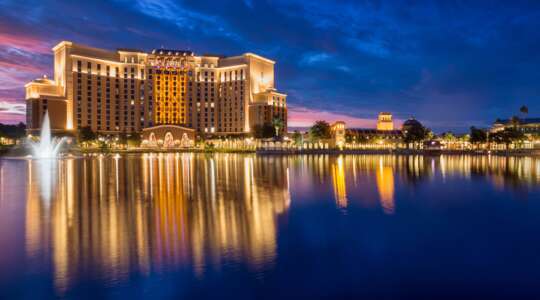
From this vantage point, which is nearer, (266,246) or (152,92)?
(266,246)

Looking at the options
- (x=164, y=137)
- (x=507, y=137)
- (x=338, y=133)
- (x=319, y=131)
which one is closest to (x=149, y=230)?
(x=319, y=131)

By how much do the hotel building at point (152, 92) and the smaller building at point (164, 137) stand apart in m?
7.84

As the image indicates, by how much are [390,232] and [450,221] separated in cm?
449

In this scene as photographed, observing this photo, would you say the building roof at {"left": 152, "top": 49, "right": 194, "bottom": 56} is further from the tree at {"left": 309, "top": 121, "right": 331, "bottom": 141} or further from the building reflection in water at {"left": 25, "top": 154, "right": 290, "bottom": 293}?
the building reflection in water at {"left": 25, "top": 154, "right": 290, "bottom": 293}

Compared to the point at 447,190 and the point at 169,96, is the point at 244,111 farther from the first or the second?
the point at 447,190

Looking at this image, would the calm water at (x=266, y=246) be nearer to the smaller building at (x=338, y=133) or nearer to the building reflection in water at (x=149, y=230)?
the building reflection in water at (x=149, y=230)

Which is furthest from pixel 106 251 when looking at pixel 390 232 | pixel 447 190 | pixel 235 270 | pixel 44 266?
pixel 447 190

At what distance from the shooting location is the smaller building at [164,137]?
149625mm

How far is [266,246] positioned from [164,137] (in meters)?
143

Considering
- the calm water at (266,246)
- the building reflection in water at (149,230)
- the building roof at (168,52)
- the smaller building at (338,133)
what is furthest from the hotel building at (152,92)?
the calm water at (266,246)

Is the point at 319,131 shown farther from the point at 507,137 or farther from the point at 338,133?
the point at 507,137

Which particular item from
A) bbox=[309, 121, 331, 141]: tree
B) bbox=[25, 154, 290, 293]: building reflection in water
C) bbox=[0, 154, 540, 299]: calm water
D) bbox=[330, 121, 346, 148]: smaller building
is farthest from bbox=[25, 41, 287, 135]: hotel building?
bbox=[0, 154, 540, 299]: calm water

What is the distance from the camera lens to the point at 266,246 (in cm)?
1369

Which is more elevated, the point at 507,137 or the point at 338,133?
the point at 338,133
